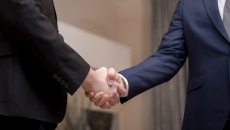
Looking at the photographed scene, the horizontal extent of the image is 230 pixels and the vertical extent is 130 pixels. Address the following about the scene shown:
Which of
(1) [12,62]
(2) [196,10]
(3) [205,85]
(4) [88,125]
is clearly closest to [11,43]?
(1) [12,62]

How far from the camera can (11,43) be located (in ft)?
2.91

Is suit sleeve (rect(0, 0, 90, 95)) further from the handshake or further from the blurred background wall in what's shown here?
the blurred background wall

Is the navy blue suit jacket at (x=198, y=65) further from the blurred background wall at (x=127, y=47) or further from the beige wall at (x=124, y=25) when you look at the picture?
the beige wall at (x=124, y=25)

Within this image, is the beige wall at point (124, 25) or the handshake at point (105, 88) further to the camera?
the beige wall at point (124, 25)

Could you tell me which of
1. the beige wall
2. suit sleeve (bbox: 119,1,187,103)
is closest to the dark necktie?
suit sleeve (bbox: 119,1,187,103)

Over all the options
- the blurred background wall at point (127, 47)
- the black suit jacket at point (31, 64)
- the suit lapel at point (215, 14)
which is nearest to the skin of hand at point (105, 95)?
the black suit jacket at point (31, 64)

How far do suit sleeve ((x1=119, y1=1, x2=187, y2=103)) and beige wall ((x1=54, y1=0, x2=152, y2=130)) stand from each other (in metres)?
1.95

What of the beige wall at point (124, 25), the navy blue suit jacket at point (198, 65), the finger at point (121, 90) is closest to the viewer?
the navy blue suit jacket at point (198, 65)

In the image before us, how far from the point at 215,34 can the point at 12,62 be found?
3.18 feet

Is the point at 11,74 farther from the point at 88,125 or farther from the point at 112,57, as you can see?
the point at 112,57

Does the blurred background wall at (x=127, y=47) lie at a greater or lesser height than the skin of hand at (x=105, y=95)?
lesser

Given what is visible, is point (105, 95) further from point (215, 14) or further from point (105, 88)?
point (215, 14)

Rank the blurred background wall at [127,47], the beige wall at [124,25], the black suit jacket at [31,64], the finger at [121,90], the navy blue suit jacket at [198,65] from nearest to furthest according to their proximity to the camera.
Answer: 1. the black suit jacket at [31,64]
2. the navy blue suit jacket at [198,65]
3. the finger at [121,90]
4. the blurred background wall at [127,47]
5. the beige wall at [124,25]

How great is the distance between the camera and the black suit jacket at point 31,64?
86 cm
